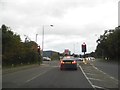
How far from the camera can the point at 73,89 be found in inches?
709

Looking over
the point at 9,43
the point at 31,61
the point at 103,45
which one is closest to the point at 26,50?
the point at 31,61

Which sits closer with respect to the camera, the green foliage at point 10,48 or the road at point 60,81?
the road at point 60,81

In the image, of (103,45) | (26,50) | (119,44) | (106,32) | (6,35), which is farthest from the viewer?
(106,32)

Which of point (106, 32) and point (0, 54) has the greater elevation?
point (106, 32)

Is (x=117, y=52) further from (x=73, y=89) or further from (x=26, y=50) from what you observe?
(x=73, y=89)

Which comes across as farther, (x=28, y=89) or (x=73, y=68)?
(x=73, y=68)

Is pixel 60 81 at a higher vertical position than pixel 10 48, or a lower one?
lower

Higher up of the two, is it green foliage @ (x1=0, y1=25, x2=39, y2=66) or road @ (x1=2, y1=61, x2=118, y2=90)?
green foliage @ (x1=0, y1=25, x2=39, y2=66)

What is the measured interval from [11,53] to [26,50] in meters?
11.8

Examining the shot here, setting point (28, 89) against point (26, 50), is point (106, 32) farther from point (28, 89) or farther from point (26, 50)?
point (28, 89)

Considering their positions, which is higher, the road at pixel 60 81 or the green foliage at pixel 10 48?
the green foliage at pixel 10 48

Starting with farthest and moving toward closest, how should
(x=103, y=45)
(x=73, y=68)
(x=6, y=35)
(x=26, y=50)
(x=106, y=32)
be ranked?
(x=106, y=32) → (x=103, y=45) → (x=26, y=50) → (x=6, y=35) → (x=73, y=68)

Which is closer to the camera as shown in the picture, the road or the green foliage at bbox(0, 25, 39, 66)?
the road

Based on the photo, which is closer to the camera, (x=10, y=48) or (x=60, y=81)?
(x=60, y=81)
